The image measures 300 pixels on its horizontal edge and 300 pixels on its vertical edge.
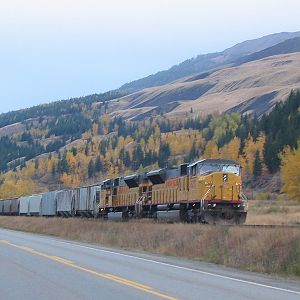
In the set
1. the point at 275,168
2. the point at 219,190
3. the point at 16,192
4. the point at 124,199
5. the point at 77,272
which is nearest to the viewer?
the point at 77,272

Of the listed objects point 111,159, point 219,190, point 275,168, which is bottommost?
point 219,190

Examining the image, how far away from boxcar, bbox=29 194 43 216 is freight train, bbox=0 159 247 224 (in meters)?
17.6

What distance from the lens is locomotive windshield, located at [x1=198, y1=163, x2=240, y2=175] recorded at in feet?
110

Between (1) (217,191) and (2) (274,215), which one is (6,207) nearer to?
(2) (274,215)

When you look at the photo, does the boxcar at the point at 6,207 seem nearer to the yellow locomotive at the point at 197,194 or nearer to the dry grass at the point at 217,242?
the yellow locomotive at the point at 197,194

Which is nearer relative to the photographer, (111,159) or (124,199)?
(124,199)

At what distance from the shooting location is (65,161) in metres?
191

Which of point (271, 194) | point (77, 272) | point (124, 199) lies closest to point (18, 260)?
point (77, 272)

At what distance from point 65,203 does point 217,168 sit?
30.6 m

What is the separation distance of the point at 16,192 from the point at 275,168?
81589 millimetres

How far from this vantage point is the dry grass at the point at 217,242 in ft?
59.4

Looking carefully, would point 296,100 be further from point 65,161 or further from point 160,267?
point 160,267

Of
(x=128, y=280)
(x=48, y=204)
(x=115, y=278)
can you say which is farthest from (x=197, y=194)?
(x=48, y=204)

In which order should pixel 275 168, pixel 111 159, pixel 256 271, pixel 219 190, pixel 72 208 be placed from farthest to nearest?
1. pixel 111 159
2. pixel 275 168
3. pixel 72 208
4. pixel 219 190
5. pixel 256 271
